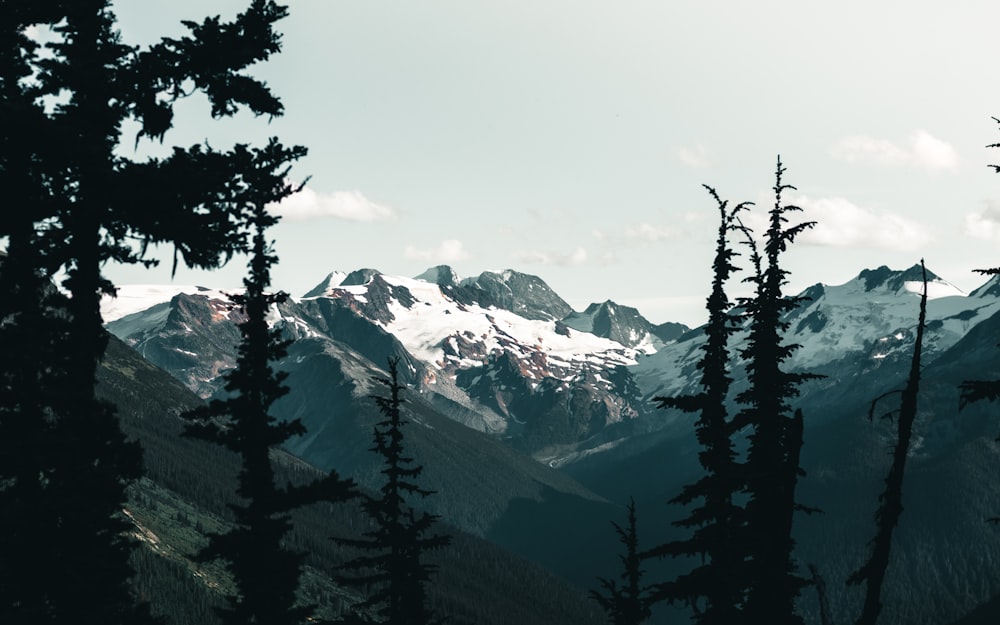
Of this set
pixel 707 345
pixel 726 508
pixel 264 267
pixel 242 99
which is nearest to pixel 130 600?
pixel 264 267

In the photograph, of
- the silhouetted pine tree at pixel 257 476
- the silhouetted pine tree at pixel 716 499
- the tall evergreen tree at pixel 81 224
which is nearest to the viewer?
the tall evergreen tree at pixel 81 224

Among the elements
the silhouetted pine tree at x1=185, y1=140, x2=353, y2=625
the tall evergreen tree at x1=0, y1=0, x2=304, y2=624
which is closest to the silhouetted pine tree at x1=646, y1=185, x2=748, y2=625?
the silhouetted pine tree at x1=185, y1=140, x2=353, y2=625

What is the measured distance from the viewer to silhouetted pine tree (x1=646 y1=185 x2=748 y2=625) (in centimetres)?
3422

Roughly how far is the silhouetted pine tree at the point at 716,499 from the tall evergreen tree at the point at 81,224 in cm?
1717

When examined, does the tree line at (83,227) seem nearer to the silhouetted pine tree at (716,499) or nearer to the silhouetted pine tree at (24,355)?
the silhouetted pine tree at (24,355)

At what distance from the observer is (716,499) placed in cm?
3603

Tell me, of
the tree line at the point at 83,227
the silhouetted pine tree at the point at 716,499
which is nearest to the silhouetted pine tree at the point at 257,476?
the tree line at the point at 83,227

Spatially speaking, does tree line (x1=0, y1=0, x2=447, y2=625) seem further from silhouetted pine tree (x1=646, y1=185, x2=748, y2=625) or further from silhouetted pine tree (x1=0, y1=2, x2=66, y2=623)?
silhouetted pine tree (x1=646, y1=185, x2=748, y2=625)

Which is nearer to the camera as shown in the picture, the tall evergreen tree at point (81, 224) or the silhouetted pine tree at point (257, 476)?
the tall evergreen tree at point (81, 224)

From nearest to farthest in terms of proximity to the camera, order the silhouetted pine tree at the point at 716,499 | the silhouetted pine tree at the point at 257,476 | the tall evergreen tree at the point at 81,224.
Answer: the tall evergreen tree at the point at 81,224, the silhouetted pine tree at the point at 257,476, the silhouetted pine tree at the point at 716,499

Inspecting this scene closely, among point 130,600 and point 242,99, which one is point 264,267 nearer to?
point 242,99

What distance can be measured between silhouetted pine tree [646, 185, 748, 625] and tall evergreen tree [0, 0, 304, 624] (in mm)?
17172

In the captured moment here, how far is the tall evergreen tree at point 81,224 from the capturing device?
69.3 feet

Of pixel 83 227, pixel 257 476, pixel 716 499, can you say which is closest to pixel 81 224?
pixel 83 227
